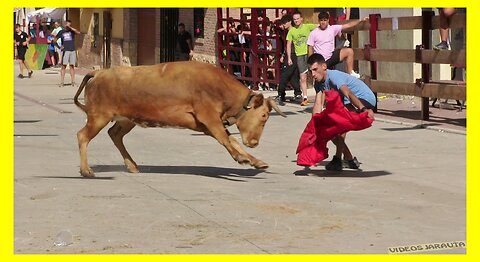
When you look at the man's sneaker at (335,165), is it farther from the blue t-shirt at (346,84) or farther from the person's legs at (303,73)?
the person's legs at (303,73)

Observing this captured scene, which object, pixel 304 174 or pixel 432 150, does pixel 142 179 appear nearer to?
pixel 304 174

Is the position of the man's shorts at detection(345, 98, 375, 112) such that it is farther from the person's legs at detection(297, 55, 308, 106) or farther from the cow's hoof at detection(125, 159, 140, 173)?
→ the person's legs at detection(297, 55, 308, 106)

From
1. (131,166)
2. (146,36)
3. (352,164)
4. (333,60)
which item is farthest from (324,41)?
(146,36)

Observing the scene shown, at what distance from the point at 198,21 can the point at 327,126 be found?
66.3 feet

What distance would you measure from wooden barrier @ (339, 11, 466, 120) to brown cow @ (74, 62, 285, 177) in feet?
16.4

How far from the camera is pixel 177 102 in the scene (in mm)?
12570

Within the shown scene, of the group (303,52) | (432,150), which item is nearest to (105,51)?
(303,52)

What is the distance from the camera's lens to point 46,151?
48.9 feet

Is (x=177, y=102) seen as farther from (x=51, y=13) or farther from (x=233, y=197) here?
(x=51, y=13)

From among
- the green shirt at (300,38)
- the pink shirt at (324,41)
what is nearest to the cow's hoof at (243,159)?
the pink shirt at (324,41)

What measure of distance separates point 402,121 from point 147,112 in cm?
642

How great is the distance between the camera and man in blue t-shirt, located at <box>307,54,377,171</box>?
41.1 feet

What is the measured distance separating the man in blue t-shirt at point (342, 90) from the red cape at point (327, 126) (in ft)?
0.34

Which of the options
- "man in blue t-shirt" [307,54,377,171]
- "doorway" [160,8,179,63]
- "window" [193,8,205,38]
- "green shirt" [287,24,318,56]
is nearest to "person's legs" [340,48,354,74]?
"green shirt" [287,24,318,56]
